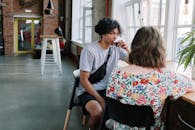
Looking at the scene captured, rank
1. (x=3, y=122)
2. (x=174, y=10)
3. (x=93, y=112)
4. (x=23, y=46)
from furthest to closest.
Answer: (x=23, y=46) < (x=3, y=122) < (x=174, y=10) < (x=93, y=112)

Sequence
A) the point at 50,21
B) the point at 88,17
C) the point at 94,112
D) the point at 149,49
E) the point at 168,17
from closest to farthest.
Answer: the point at 149,49 → the point at 94,112 → the point at 168,17 → the point at 88,17 → the point at 50,21

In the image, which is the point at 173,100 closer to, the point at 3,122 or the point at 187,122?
the point at 187,122

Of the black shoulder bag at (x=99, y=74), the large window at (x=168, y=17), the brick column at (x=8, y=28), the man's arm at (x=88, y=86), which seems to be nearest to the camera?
the man's arm at (x=88, y=86)

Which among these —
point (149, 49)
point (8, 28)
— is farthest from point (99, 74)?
point (8, 28)

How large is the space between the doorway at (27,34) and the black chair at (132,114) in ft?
34.5

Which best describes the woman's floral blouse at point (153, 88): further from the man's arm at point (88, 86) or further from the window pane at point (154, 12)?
the window pane at point (154, 12)

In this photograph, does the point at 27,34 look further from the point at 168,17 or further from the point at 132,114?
the point at 132,114

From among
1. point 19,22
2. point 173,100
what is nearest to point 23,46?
point 19,22

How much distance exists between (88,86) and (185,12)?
1.53 m

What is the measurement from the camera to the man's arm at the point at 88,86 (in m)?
2.20

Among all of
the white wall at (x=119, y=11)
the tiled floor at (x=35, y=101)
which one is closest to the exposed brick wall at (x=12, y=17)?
the tiled floor at (x=35, y=101)

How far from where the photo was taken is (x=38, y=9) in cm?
1159

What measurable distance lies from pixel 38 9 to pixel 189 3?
9847 mm

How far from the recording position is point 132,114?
60.6 inches
